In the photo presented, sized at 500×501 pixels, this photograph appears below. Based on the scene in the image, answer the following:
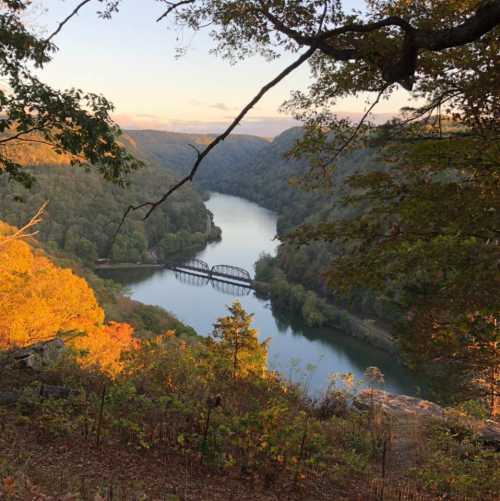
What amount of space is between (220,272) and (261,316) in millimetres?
21074

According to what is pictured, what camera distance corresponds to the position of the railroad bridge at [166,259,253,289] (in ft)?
223

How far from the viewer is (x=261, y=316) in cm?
5566

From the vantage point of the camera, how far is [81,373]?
820 cm

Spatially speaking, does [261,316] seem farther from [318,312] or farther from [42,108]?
Answer: [42,108]

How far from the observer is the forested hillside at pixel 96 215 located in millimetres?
84250

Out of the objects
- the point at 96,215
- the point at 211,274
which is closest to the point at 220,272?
the point at 211,274

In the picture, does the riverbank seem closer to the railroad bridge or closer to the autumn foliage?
the railroad bridge

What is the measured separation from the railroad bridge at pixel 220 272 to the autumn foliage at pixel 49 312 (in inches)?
1642

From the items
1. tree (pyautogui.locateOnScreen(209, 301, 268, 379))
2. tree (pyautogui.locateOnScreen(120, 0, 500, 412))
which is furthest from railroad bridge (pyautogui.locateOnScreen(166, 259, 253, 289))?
tree (pyautogui.locateOnScreen(120, 0, 500, 412))

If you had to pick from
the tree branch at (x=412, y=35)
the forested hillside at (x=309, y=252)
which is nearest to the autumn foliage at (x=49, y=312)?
the forested hillside at (x=309, y=252)

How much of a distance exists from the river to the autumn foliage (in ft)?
21.1

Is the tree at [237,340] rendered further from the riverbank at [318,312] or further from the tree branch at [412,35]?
the riverbank at [318,312]

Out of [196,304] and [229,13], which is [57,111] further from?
[196,304]

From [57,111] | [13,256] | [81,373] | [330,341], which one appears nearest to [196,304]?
[330,341]
